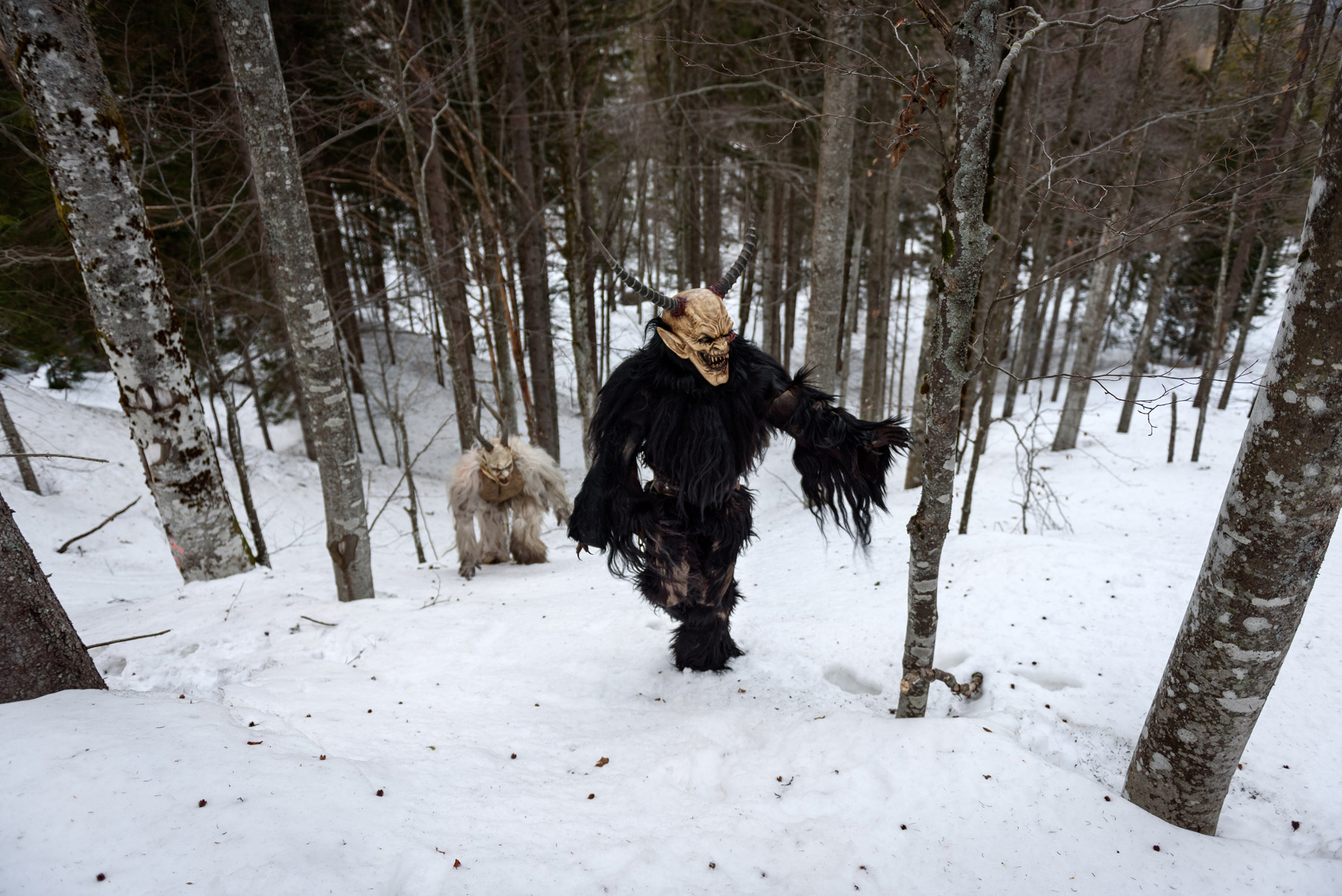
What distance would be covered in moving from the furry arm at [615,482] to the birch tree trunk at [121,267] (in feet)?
9.43

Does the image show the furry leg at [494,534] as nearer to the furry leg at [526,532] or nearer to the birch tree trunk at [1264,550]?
the furry leg at [526,532]

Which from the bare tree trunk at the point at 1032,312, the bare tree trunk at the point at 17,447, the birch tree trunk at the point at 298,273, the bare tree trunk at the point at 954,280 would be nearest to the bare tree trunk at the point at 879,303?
the bare tree trunk at the point at 1032,312

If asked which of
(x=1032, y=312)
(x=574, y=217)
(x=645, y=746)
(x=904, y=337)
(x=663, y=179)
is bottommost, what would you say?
(x=904, y=337)

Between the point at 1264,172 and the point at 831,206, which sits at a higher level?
the point at 1264,172

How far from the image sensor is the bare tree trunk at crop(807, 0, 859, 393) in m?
6.12

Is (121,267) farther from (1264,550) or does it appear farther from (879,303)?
(879,303)

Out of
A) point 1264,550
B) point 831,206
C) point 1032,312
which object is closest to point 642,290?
point 1264,550

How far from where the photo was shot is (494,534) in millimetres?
6223

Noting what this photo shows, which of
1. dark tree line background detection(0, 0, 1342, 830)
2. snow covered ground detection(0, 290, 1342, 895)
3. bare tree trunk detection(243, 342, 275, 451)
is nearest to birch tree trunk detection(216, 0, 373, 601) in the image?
dark tree line background detection(0, 0, 1342, 830)

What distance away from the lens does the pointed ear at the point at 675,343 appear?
9.33 feet

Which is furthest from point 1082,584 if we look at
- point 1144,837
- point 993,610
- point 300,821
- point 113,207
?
point 113,207

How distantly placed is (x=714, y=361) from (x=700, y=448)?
1.38 ft

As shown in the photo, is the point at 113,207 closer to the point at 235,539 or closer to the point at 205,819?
the point at 235,539

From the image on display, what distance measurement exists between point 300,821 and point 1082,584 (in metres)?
4.37
